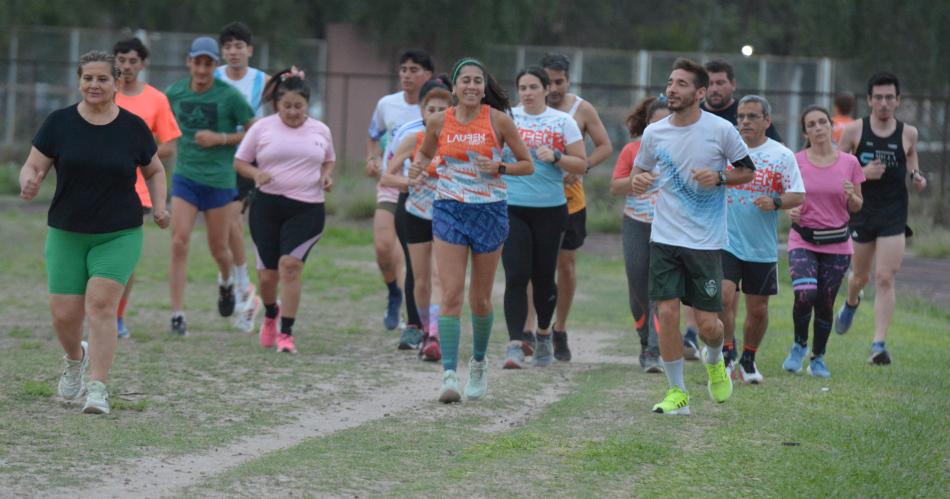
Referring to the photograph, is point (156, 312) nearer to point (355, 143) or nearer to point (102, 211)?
point (102, 211)

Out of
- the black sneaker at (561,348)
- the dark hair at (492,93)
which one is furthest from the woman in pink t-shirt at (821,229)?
the dark hair at (492,93)

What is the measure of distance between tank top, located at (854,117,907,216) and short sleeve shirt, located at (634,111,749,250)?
3.35m

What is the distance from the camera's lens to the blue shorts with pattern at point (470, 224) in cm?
867

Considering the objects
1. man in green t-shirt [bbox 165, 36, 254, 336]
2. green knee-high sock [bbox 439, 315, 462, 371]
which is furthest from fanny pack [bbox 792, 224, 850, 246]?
man in green t-shirt [bbox 165, 36, 254, 336]

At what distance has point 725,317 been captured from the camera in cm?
969

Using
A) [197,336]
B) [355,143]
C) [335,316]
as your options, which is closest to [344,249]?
[335,316]

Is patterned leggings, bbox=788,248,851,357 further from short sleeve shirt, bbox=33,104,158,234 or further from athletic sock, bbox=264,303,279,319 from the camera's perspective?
short sleeve shirt, bbox=33,104,158,234

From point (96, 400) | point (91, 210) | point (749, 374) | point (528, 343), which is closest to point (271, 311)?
point (528, 343)

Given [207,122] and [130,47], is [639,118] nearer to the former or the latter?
[207,122]

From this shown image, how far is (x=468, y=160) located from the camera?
8.66 m

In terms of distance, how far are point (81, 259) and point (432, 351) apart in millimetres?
3217

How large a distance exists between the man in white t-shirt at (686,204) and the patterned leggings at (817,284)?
193cm

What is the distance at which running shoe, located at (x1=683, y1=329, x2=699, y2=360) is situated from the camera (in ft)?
36.4

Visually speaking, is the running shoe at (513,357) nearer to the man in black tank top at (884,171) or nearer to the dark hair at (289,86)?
the dark hair at (289,86)
